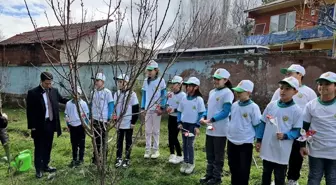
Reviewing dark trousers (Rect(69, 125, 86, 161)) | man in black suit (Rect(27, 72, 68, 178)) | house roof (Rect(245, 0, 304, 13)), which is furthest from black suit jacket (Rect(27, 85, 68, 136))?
house roof (Rect(245, 0, 304, 13))

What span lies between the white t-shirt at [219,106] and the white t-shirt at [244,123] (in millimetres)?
403

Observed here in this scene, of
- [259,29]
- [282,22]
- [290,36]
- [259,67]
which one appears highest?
[282,22]

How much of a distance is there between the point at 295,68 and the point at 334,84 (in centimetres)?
89

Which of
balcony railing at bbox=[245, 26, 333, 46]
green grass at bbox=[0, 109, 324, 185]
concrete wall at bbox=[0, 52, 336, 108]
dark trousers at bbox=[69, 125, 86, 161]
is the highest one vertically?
balcony railing at bbox=[245, 26, 333, 46]

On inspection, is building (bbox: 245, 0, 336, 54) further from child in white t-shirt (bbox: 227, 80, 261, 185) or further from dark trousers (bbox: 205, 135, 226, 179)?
child in white t-shirt (bbox: 227, 80, 261, 185)

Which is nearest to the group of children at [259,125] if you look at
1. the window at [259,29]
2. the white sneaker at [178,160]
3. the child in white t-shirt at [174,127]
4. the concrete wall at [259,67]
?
the child in white t-shirt at [174,127]

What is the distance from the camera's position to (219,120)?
14.1 ft

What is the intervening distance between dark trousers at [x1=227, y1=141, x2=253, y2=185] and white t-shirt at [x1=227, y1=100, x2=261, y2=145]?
0.08 m

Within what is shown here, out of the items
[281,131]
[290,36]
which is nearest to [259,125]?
[281,131]

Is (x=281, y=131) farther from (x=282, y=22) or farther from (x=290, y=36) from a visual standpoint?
(x=282, y=22)

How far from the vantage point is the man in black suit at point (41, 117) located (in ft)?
15.6

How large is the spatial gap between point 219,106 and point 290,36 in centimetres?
1648

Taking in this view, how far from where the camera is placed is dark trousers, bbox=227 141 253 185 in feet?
12.3

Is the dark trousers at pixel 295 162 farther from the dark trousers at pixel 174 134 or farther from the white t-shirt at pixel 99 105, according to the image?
the white t-shirt at pixel 99 105
